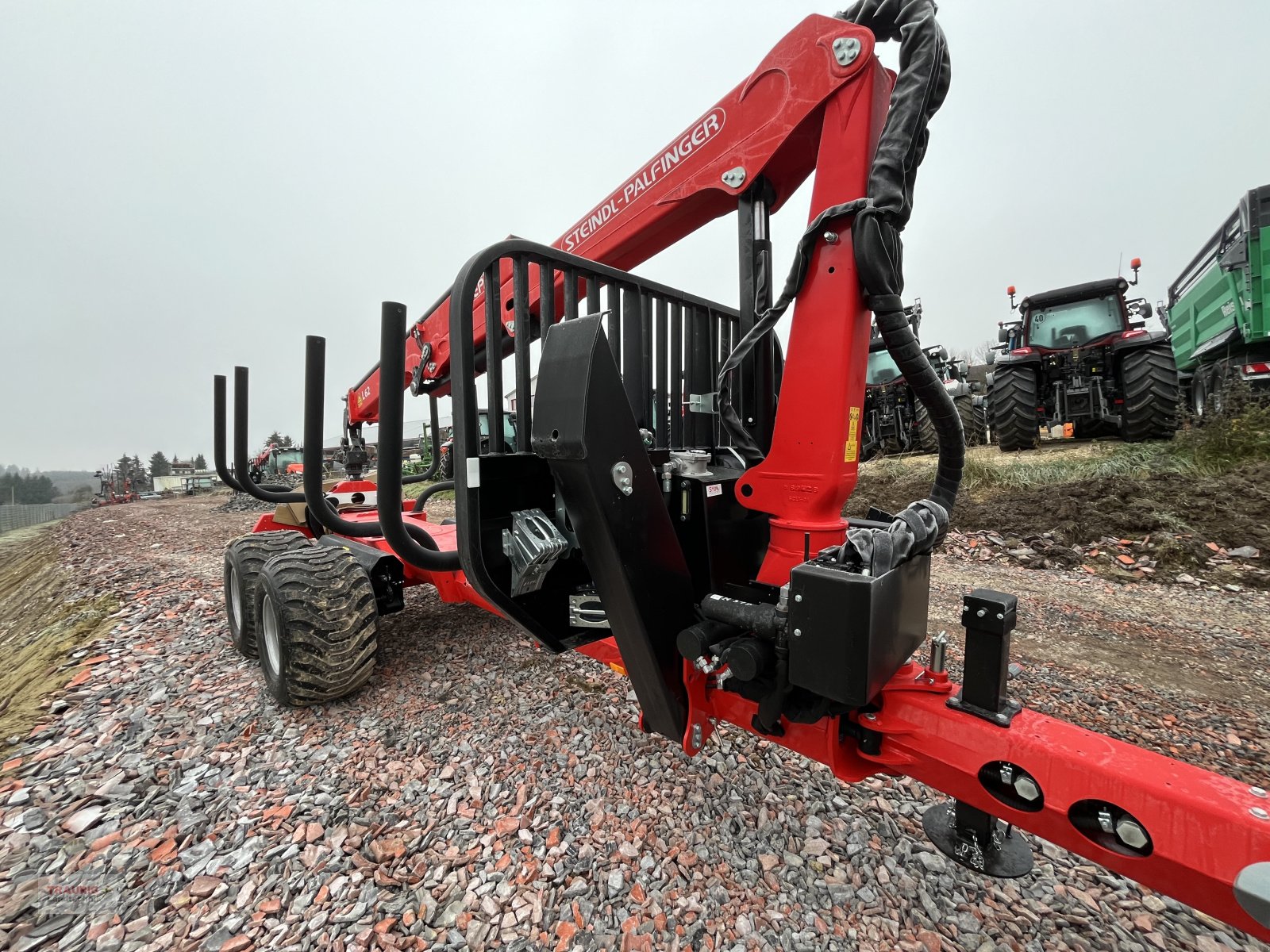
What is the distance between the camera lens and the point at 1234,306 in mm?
7363

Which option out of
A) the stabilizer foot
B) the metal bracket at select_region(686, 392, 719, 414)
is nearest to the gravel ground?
the stabilizer foot

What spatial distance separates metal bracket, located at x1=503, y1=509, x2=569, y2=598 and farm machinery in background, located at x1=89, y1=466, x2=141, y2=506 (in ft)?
116

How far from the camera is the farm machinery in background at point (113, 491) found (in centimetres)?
2756

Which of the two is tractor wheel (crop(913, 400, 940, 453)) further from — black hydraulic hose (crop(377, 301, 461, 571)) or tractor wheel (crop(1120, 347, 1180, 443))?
black hydraulic hose (crop(377, 301, 461, 571))

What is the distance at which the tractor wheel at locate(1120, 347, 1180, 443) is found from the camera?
742 centimetres

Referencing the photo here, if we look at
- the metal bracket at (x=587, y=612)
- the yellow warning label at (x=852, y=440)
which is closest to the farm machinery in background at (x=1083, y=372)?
the yellow warning label at (x=852, y=440)

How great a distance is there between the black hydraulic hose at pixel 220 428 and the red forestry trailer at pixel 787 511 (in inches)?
70.8

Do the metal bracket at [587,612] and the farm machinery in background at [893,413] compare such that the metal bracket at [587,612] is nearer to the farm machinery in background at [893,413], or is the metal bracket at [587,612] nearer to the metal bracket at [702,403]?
the metal bracket at [702,403]

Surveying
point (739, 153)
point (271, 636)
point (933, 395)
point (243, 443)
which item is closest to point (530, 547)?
point (933, 395)

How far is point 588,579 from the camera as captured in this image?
207cm

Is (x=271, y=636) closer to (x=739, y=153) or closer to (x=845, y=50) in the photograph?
(x=739, y=153)

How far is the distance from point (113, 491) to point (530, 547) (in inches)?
1548

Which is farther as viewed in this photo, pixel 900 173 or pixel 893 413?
pixel 893 413

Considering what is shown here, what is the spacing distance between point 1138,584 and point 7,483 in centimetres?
5946
